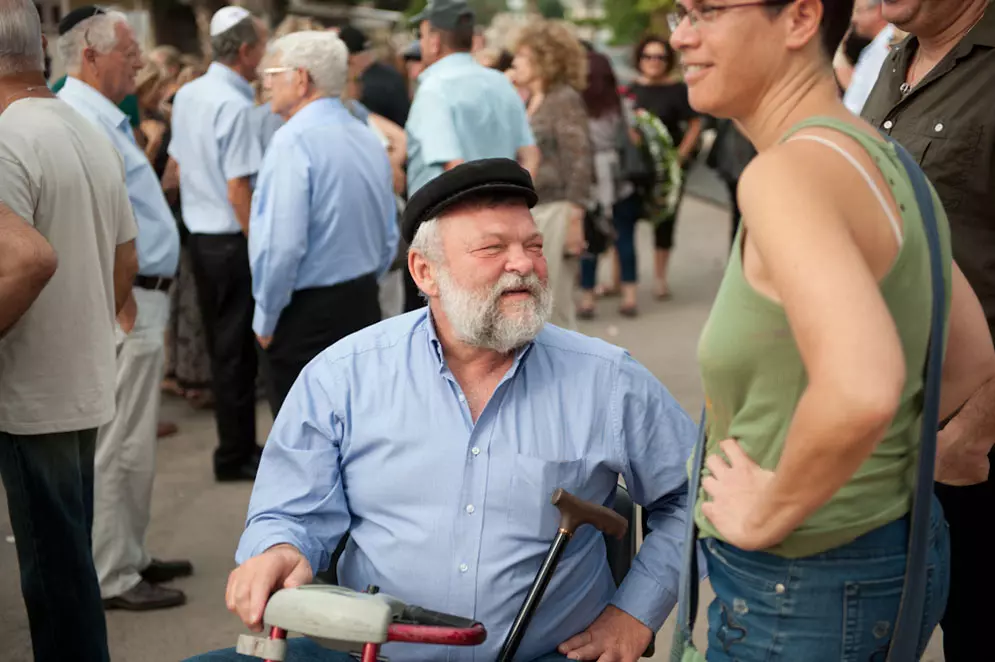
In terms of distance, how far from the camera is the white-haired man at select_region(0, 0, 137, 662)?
343cm

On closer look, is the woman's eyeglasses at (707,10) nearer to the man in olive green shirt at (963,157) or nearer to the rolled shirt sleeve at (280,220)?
the man in olive green shirt at (963,157)

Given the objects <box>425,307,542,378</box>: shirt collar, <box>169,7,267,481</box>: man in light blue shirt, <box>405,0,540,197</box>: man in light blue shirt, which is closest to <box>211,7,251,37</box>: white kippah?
<box>169,7,267,481</box>: man in light blue shirt

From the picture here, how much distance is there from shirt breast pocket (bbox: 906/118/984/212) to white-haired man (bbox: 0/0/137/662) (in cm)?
217

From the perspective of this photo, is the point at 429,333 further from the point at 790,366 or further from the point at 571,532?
the point at 790,366

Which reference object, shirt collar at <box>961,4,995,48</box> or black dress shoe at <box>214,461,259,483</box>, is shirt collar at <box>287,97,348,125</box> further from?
shirt collar at <box>961,4,995,48</box>

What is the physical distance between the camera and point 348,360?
9.07ft

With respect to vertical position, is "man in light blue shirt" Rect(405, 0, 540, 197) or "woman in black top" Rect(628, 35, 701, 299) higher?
"man in light blue shirt" Rect(405, 0, 540, 197)

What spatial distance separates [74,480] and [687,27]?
240 cm

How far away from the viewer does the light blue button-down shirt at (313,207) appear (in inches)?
205

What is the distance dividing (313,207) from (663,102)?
20.1 feet

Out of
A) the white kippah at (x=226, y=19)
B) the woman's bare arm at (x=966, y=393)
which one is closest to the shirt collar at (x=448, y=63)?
the white kippah at (x=226, y=19)

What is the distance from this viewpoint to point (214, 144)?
6180mm

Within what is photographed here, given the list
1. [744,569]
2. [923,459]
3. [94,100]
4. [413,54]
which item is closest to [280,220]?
[94,100]

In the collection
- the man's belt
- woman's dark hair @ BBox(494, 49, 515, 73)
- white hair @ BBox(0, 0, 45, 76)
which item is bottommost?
woman's dark hair @ BBox(494, 49, 515, 73)
